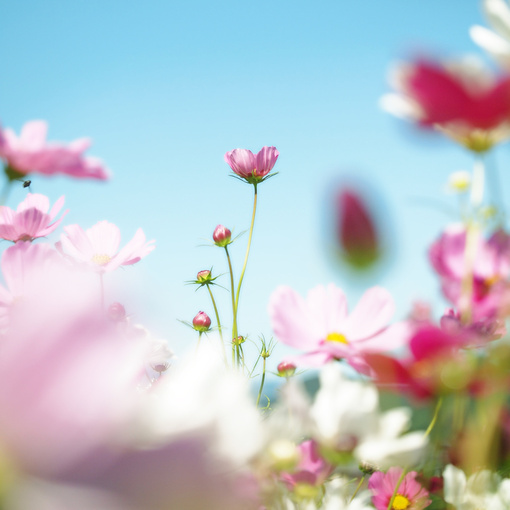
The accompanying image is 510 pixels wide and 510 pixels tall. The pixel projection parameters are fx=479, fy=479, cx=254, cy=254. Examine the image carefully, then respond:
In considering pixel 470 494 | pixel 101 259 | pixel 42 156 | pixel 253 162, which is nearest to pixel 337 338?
pixel 470 494

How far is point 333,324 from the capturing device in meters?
0.32

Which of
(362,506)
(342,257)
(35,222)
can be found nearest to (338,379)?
(342,257)

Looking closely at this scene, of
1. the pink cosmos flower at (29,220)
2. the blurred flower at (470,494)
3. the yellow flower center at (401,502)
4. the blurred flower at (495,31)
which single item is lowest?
the yellow flower center at (401,502)

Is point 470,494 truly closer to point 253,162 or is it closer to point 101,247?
point 101,247

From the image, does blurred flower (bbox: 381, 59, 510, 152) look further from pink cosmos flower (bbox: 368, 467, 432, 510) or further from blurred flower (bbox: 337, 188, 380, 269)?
pink cosmos flower (bbox: 368, 467, 432, 510)

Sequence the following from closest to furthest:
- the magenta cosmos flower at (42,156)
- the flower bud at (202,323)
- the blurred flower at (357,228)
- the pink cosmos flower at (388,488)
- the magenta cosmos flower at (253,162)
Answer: the blurred flower at (357,228) < the magenta cosmos flower at (42,156) < the pink cosmos flower at (388,488) < the magenta cosmos flower at (253,162) < the flower bud at (202,323)

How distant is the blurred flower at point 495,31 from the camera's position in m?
0.23

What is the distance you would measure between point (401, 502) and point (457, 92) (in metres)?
0.39

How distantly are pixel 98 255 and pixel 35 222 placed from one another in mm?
90

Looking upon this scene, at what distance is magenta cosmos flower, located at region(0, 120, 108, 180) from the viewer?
0.28m

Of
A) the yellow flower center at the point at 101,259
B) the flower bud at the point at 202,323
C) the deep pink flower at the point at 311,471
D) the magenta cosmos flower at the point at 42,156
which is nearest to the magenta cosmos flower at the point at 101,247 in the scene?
the yellow flower center at the point at 101,259

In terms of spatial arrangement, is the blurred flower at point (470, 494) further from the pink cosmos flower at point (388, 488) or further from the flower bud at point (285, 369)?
the flower bud at point (285, 369)

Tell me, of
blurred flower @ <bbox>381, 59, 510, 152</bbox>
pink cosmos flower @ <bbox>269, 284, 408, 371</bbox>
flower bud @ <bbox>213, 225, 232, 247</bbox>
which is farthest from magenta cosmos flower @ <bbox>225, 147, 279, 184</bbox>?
blurred flower @ <bbox>381, 59, 510, 152</bbox>

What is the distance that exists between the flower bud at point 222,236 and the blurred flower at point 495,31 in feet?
2.01
